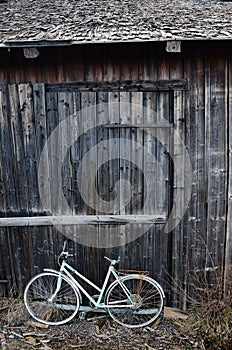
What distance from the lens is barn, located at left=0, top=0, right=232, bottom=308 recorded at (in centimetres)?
427

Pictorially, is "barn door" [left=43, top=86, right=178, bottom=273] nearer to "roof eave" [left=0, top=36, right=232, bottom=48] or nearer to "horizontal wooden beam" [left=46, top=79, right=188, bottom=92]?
"horizontal wooden beam" [left=46, top=79, right=188, bottom=92]

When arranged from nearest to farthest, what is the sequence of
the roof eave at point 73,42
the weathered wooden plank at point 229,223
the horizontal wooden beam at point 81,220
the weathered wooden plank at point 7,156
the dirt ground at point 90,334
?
the roof eave at point 73,42 < the dirt ground at point 90,334 < the weathered wooden plank at point 229,223 < the weathered wooden plank at point 7,156 < the horizontal wooden beam at point 81,220

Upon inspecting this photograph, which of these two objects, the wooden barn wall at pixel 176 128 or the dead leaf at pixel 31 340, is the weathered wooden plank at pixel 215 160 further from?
the dead leaf at pixel 31 340

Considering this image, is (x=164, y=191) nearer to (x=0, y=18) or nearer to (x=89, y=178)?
(x=89, y=178)

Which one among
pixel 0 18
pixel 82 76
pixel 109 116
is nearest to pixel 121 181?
pixel 109 116

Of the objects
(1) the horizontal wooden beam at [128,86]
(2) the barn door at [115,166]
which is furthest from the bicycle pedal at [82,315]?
(1) the horizontal wooden beam at [128,86]

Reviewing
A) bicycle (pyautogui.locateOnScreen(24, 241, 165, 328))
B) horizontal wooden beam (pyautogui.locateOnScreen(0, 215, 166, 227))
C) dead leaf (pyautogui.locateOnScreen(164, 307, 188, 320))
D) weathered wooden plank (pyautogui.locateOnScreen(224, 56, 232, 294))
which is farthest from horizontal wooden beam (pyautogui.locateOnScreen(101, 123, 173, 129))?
dead leaf (pyautogui.locateOnScreen(164, 307, 188, 320))

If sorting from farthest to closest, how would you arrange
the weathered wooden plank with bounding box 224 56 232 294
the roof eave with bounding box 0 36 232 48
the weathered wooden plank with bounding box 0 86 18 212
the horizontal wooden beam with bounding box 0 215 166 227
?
1. the horizontal wooden beam with bounding box 0 215 166 227
2. the weathered wooden plank with bounding box 0 86 18 212
3. the weathered wooden plank with bounding box 224 56 232 294
4. the roof eave with bounding box 0 36 232 48

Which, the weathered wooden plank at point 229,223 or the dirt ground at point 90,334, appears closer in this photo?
the dirt ground at point 90,334

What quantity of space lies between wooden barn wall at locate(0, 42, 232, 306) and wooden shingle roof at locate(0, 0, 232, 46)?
240 mm

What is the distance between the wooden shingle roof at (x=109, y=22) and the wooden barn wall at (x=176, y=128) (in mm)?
240

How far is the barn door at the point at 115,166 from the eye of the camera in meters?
4.39

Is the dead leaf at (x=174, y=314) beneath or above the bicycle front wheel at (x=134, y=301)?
beneath

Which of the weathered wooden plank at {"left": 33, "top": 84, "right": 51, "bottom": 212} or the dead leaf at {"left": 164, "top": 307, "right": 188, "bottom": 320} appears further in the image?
the dead leaf at {"left": 164, "top": 307, "right": 188, "bottom": 320}
